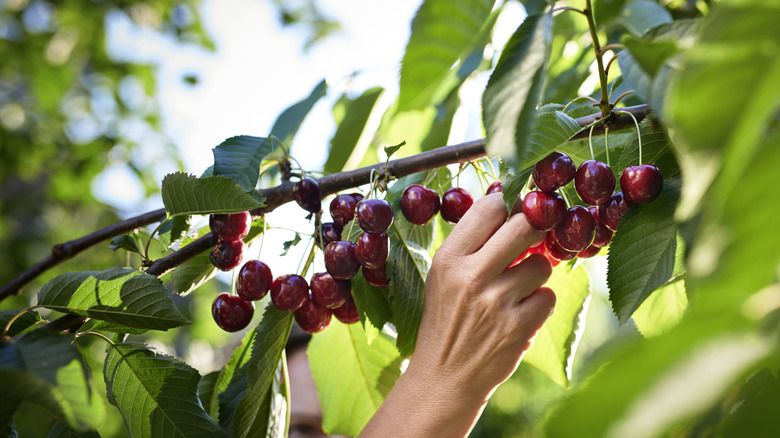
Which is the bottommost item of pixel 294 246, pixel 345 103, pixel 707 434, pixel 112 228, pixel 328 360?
pixel 707 434

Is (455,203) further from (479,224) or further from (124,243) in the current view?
(124,243)

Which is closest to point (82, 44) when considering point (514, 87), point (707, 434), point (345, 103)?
point (345, 103)

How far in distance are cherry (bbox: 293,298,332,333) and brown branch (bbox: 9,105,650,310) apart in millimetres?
180

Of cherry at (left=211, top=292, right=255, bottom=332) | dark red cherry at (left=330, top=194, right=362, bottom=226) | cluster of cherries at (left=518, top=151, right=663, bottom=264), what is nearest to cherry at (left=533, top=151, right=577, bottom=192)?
cluster of cherries at (left=518, top=151, right=663, bottom=264)

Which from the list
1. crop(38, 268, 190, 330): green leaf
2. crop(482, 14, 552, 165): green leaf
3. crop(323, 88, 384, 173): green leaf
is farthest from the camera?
crop(323, 88, 384, 173): green leaf

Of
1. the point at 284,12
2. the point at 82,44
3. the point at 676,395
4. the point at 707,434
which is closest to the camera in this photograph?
the point at 676,395

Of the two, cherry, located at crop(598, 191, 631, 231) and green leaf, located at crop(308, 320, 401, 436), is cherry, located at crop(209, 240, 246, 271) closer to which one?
green leaf, located at crop(308, 320, 401, 436)

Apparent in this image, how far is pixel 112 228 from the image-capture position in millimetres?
885

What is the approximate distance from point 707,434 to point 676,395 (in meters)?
0.16

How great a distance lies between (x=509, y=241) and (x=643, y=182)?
0.19 meters

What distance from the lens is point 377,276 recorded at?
867mm

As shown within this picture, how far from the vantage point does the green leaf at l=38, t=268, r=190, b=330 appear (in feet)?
2.49

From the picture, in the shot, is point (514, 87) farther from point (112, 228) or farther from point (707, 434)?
point (112, 228)

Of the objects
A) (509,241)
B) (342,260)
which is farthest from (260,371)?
(509,241)
